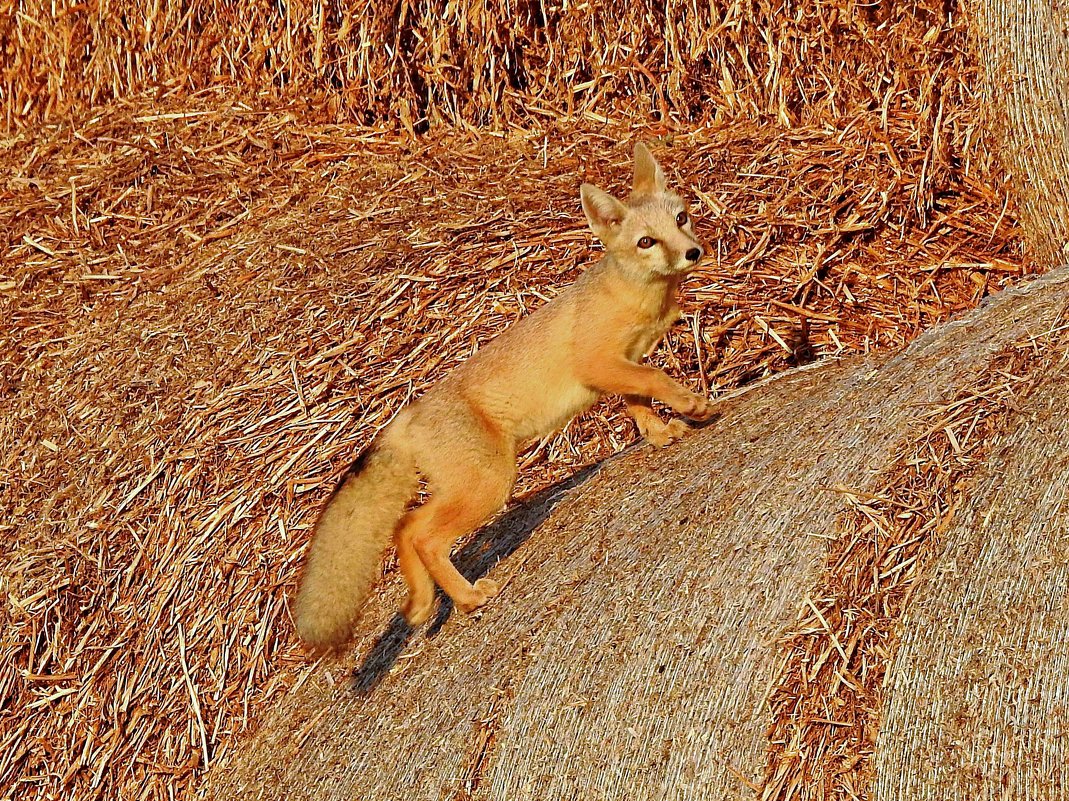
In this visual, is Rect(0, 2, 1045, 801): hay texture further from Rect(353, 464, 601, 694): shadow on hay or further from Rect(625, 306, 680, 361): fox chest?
Rect(625, 306, 680, 361): fox chest

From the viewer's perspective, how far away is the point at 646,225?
4312mm

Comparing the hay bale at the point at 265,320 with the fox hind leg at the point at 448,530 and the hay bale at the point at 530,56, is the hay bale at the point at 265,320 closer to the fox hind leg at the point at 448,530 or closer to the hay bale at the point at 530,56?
the hay bale at the point at 530,56

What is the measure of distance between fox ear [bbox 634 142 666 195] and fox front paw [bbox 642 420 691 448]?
0.77 m

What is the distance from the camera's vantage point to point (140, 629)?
4.48 m

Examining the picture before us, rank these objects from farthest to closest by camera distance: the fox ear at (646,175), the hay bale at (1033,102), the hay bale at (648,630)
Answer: the hay bale at (1033,102), the fox ear at (646,175), the hay bale at (648,630)

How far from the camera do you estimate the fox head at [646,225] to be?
4.23 m

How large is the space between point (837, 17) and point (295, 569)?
10.6 ft

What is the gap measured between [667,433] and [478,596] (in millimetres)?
859

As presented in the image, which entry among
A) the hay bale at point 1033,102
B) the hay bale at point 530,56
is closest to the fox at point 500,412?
the hay bale at point 1033,102

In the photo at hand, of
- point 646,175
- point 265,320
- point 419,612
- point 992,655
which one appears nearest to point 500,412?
point 419,612

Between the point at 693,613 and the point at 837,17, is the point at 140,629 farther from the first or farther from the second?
the point at 837,17

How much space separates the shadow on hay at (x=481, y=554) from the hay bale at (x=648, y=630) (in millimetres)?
14

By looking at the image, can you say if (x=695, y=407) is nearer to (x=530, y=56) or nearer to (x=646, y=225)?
(x=646, y=225)

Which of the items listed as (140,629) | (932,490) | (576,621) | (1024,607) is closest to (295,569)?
(140,629)
